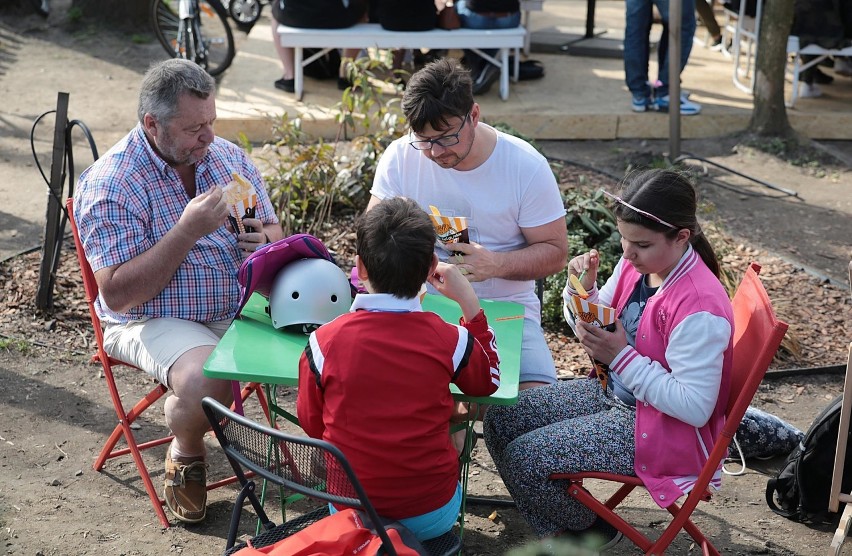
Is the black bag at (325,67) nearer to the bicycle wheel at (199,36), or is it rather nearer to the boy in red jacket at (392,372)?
the bicycle wheel at (199,36)

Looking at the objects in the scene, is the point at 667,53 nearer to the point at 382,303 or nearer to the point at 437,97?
the point at 437,97

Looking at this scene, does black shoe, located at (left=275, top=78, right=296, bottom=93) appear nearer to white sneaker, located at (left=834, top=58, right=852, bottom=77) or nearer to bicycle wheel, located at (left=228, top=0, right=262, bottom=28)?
bicycle wheel, located at (left=228, top=0, right=262, bottom=28)

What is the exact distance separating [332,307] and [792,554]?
1805 millimetres

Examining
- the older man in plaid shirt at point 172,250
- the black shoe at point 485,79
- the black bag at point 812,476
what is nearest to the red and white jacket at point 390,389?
the older man in plaid shirt at point 172,250

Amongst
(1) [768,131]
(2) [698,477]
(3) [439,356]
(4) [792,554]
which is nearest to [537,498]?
(2) [698,477]

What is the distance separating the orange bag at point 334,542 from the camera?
2.28 m

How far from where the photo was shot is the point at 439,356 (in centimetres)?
250

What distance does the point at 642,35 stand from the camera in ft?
24.4

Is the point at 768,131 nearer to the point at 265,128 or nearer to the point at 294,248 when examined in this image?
the point at 265,128

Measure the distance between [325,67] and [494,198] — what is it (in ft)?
16.3

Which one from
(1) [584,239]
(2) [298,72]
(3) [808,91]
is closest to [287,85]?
(2) [298,72]

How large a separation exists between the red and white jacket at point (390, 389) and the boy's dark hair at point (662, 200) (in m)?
0.66

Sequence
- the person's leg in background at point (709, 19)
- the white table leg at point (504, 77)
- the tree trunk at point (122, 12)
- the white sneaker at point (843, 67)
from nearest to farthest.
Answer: the white table leg at point (504, 77) < the white sneaker at point (843, 67) < the person's leg in background at point (709, 19) < the tree trunk at point (122, 12)

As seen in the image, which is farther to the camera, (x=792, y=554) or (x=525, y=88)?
(x=525, y=88)
